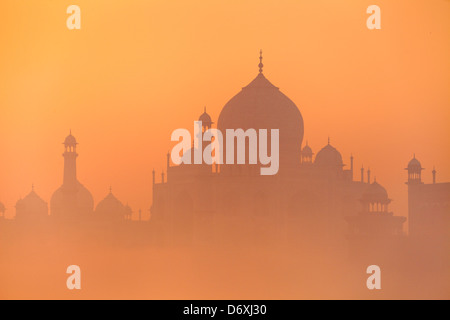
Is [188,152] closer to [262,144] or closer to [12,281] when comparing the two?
[262,144]

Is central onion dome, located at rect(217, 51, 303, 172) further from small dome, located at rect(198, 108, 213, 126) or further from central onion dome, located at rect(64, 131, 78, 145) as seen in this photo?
central onion dome, located at rect(64, 131, 78, 145)

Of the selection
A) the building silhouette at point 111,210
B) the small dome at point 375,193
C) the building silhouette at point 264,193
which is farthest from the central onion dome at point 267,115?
the building silhouette at point 111,210

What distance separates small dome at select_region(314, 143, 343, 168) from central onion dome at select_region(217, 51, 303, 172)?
28 centimetres

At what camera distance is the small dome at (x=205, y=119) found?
739 centimetres

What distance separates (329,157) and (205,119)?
1.35 meters

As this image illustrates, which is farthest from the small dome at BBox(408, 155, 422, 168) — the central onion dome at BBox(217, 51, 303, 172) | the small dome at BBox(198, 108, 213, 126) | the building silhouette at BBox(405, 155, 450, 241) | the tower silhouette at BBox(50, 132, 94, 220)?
the tower silhouette at BBox(50, 132, 94, 220)

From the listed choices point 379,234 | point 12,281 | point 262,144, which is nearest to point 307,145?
point 262,144

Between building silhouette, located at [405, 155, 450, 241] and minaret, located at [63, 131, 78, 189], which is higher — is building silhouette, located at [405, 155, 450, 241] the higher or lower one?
the lower one

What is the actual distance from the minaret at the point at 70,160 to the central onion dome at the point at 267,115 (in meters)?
1.26

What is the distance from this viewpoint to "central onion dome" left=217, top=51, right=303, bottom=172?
25.6 ft

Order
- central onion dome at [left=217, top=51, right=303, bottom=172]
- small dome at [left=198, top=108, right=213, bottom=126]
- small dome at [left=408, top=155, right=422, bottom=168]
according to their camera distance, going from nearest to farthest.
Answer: small dome at [left=408, top=155, right=422, bottom=168] < small dome at [left=198, top=108, right=213, bottom=126] < central onion dome at [left=217, top=51, right=303, bottom=172]

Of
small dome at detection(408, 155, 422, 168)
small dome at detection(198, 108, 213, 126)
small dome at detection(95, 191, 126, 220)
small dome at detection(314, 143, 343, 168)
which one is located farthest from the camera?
small dome at detection(314, 143, 343, 168)
